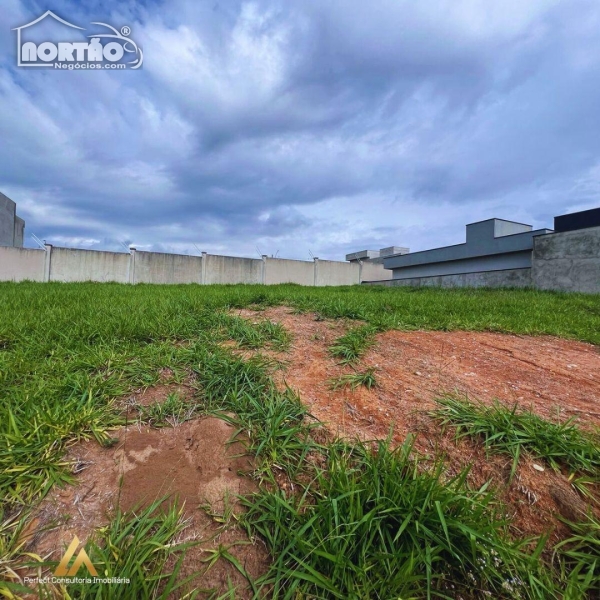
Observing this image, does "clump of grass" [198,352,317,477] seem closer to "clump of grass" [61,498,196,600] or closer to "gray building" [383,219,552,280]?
"clump of grass" [61,498,196,600]

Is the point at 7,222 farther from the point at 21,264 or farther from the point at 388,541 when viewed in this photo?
the point at 388,541

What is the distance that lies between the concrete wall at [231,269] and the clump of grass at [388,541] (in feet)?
46.5

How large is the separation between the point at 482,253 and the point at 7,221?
87.2ft

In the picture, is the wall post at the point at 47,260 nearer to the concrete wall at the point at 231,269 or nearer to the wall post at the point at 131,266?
the wall post at the point at 131,266

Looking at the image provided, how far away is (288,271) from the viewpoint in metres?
16.6

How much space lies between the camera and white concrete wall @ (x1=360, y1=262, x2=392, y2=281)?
2052 cm

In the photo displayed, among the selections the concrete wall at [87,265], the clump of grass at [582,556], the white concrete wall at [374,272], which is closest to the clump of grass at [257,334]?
the clump of grass at [582,556]

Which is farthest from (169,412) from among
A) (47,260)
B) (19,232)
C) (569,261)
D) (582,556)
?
(19,232)

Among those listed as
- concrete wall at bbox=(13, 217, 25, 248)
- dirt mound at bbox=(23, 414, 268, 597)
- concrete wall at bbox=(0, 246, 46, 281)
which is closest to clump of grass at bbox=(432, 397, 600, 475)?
dirt mound at bbox=(23, 414, 268, 597)

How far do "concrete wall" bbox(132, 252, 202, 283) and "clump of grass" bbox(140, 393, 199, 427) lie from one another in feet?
42.5

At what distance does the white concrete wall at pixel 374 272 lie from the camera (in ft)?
67.3

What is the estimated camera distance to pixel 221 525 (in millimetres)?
1029

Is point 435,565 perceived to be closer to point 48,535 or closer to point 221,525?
point 221,525

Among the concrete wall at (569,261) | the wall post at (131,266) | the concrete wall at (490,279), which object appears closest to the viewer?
the concrete wall at (569,261)
